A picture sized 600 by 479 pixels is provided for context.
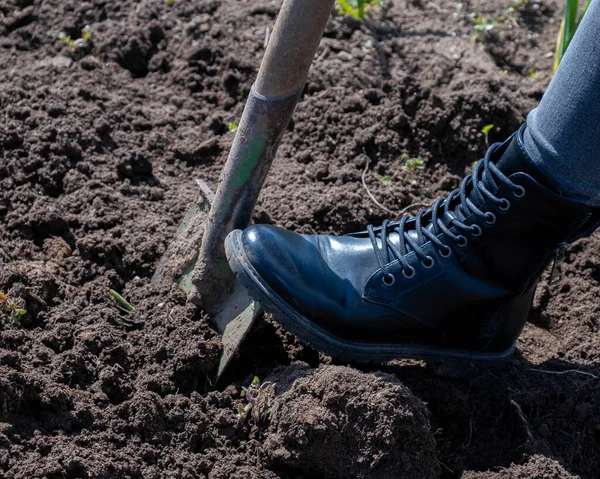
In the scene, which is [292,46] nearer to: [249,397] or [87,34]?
[249,397]

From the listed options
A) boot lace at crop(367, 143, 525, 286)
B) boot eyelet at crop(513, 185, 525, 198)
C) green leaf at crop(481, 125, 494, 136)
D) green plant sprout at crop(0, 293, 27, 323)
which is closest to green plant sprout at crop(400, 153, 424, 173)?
green leaf at crop(481, 125, 494, 136)

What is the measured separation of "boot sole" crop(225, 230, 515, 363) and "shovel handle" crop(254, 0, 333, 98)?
0.41 meters

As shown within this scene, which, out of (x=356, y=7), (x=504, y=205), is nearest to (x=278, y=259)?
(x=504, y=205)

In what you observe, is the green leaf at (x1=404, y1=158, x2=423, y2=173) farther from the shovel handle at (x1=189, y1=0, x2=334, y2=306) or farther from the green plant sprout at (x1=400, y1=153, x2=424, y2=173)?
the shovel handle at (x1=189, y1=0, x2=334, y2=306)

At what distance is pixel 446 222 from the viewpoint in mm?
2023

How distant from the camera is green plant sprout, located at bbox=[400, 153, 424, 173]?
2.72 m

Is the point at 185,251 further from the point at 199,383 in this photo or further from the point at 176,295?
the point at 199,383

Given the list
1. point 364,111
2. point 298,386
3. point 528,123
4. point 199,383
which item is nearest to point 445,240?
point 528,123

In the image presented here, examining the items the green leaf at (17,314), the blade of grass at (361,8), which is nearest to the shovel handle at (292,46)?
the green leaf at (17,314)

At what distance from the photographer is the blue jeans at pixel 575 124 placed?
1.70m

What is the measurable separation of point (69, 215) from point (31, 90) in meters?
0.65

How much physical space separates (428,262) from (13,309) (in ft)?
3.78

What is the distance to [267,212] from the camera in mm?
2457

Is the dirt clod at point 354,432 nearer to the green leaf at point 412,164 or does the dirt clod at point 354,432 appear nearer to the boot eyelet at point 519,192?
the boot eyelet at point 519,192
